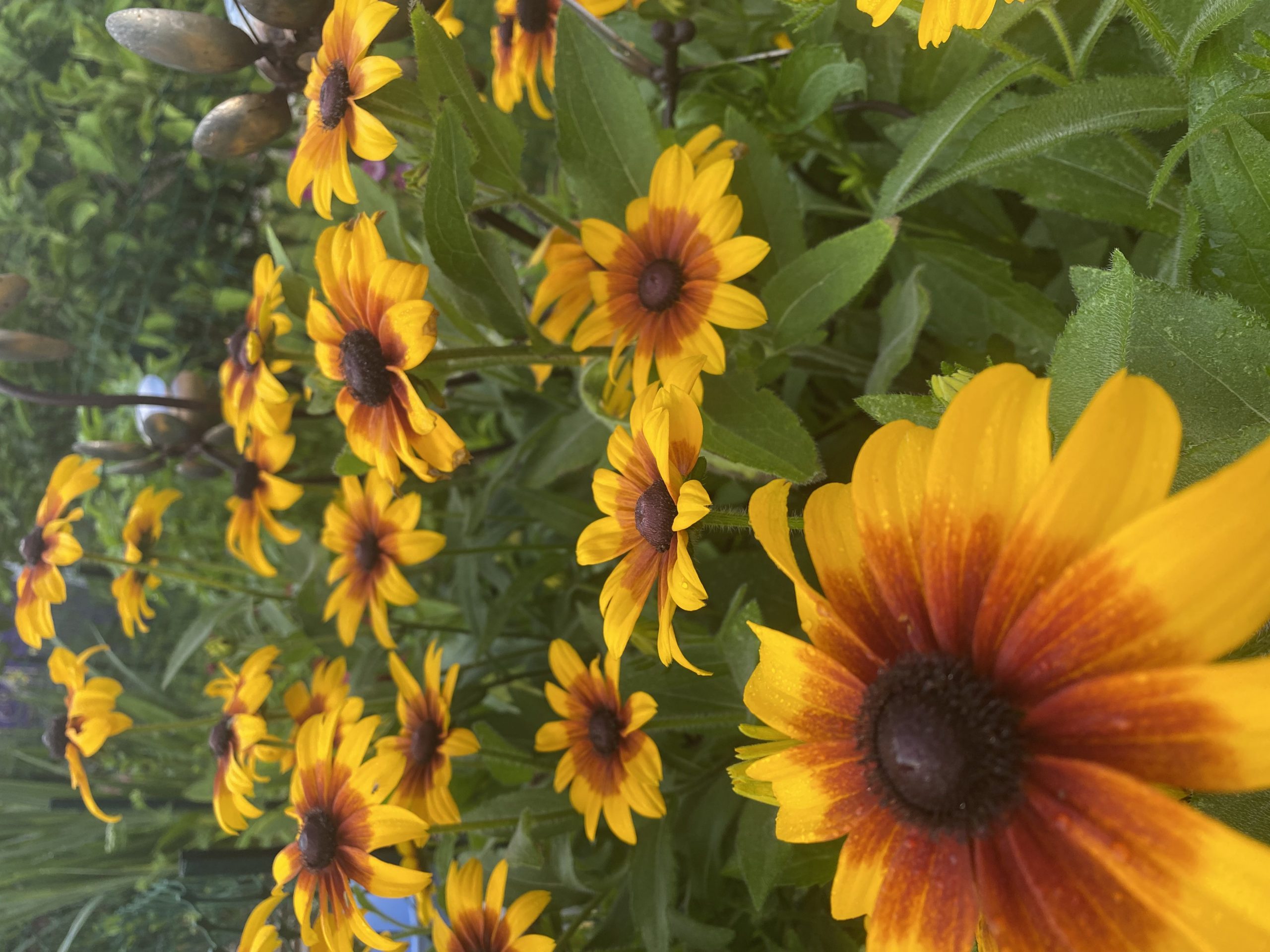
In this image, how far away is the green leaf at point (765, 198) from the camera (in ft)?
2.65

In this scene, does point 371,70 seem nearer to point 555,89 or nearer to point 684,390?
point 555,89

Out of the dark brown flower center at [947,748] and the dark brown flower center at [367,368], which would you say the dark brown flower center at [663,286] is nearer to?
the dark brown flower center at [367,368]

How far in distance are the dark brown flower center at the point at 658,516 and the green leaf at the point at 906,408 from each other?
0.14 meters

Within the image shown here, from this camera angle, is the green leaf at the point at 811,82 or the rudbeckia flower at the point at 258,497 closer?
the green leaf at the point at 811,82

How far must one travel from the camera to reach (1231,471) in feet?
0.79

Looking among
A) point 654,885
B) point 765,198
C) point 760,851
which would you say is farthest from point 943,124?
point 654,885

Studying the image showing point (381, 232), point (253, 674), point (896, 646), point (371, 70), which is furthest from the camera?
point (253, 674)

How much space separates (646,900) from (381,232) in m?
0.75

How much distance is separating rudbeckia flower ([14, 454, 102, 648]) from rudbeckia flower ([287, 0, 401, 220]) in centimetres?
68

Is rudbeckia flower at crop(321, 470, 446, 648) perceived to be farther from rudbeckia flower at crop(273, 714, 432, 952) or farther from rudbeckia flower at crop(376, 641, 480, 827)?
rudbeckia flower at crop(273, 714, 432, 952)

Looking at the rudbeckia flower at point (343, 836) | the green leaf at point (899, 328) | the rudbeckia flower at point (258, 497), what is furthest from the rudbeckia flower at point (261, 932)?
the green leaf at point (899, 328)

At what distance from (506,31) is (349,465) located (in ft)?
1.92

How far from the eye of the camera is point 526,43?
94 centimetres

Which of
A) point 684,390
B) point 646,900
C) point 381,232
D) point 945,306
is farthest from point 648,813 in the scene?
point 381,232
